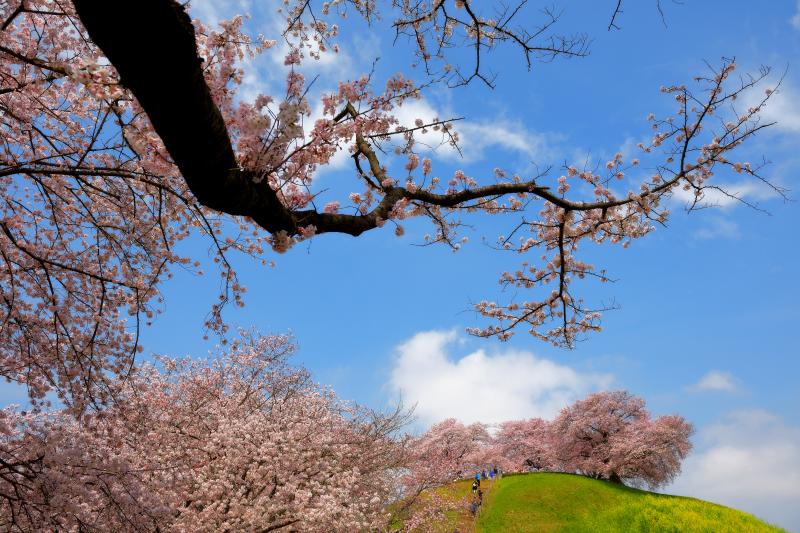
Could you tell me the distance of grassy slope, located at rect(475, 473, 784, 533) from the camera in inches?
628

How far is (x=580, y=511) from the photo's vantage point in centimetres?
2792

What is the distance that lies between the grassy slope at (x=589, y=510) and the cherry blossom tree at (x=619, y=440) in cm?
824

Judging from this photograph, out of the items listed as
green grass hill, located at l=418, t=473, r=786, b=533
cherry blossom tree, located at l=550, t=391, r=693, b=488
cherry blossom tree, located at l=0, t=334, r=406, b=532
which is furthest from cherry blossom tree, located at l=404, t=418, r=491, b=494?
cherry blossom tree, located at l=0, t=334, r=406, b=532

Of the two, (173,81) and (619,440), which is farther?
(619,440)

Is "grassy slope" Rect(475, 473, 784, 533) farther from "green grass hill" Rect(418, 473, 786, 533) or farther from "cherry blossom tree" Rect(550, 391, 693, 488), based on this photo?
"cherry blossom tree" Rect(550, 391, 693, 488)

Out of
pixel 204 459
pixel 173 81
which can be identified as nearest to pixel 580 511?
pixel 204 459

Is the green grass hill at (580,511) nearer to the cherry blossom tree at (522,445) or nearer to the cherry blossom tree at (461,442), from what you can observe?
the cherry blossom tree at (461,442)

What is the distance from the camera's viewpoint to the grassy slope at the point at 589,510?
1595 centimetres

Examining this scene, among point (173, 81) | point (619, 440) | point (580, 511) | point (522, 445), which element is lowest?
point (580, 511)

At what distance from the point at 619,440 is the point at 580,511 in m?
14.4

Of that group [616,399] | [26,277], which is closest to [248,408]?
[26,277]

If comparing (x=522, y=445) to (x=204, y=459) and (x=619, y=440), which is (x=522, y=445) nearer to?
(x=619, y=440)

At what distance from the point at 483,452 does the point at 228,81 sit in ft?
171

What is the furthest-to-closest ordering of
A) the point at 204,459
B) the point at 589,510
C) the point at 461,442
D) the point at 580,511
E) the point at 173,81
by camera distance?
1. the point at 461,442
2. the point at 580,511
3. the point at 589,510
4. the point at 204,459
5. the point at 173,81
